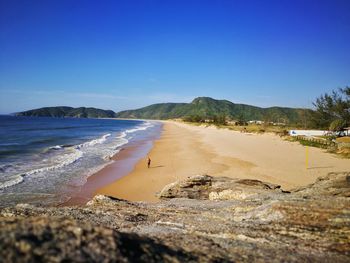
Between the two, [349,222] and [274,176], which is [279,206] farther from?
[274,176]

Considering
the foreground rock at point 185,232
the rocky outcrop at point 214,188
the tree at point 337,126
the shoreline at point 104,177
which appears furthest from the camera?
the tree at point 337,126

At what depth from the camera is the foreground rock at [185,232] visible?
7.00ft

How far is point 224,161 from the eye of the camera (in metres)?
25.5

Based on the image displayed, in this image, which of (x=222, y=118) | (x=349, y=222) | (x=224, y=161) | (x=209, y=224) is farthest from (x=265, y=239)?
(x=222, y=118)

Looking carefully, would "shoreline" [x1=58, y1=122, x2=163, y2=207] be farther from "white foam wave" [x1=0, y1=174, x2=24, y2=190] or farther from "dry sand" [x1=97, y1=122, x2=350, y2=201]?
"white foam wave" [x1=0, y1=174, x2=24, y2=190]

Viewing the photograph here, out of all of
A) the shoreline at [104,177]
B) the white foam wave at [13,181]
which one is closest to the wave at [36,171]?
the white foam wave at [13,181]

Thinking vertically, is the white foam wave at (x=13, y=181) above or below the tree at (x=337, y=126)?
below

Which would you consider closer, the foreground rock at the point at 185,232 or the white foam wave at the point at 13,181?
the foreground rock at the point at 185,232

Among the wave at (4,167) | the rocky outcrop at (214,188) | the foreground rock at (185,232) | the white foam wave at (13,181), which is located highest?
the foreground rock at (185,232)

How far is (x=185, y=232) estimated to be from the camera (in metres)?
4.09

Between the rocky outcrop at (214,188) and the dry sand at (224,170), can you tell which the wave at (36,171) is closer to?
the dry sand at (224,170)

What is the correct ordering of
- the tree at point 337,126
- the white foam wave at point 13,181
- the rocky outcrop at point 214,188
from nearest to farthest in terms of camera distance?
the rocky outcrop at point 214,188 → the white foam wave at point 13,181 → the tree at point 337,126

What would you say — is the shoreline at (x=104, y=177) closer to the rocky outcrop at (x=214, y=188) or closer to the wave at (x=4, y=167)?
the rocky outcrop at (x=214, y=188)

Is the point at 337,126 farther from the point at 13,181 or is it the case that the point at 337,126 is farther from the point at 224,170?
the point at 13,181
